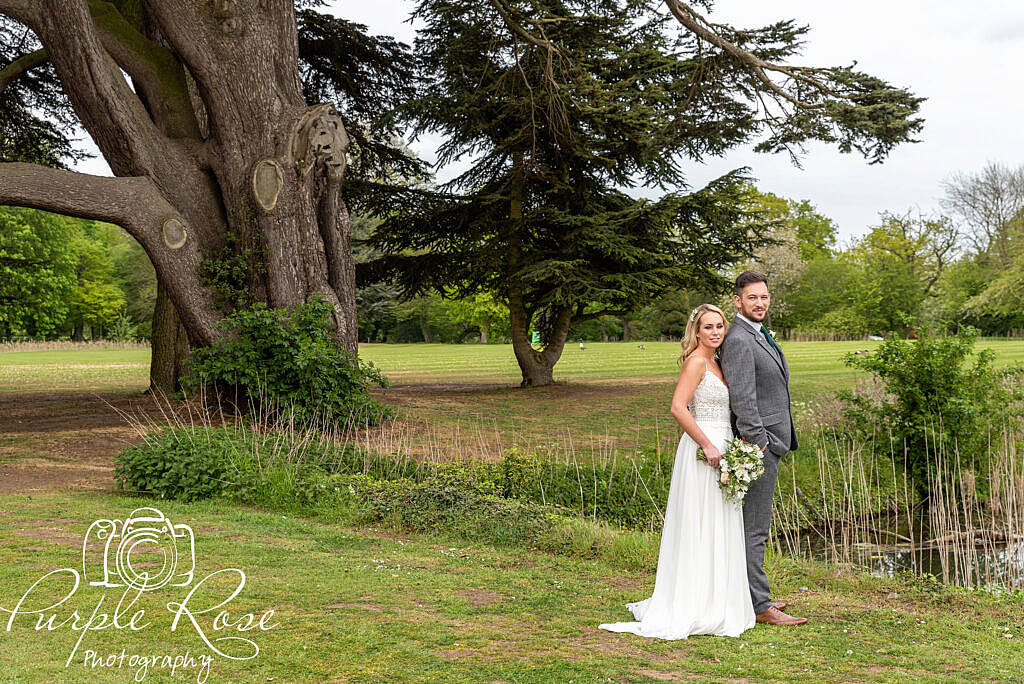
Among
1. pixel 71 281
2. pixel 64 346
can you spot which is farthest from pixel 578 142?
pixel 64 346

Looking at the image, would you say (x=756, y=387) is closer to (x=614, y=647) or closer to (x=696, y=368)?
(x=696, y=368)

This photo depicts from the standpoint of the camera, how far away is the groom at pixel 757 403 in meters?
5.27

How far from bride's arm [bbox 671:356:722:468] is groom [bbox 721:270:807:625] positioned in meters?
0.17

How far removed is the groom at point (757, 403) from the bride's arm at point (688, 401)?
0.17 m

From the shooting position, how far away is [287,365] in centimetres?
1247

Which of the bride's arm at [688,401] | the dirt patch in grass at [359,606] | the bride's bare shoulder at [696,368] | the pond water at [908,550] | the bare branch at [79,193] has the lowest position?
the pond water at [908,550]

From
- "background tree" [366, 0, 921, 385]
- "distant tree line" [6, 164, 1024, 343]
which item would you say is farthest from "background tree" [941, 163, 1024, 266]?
"background tree" [366, 0, 921, 385]

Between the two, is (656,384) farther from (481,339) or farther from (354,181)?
(481,339)

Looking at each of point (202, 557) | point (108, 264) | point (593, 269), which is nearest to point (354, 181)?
point (593, 269)

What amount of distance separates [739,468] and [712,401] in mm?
465

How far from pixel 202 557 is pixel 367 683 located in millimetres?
2871

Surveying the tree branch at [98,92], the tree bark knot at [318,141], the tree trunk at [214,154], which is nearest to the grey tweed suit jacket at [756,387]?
the tree trunk at [214,154]

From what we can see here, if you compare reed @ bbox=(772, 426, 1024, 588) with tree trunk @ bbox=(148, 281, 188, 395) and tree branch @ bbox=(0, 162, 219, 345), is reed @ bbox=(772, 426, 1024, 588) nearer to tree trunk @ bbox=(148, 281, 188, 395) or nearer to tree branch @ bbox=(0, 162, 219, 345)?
tree branch @ bbox=(0, 162, 219, 345)

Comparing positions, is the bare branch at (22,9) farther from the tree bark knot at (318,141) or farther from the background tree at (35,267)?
the background tree at (35,267)
